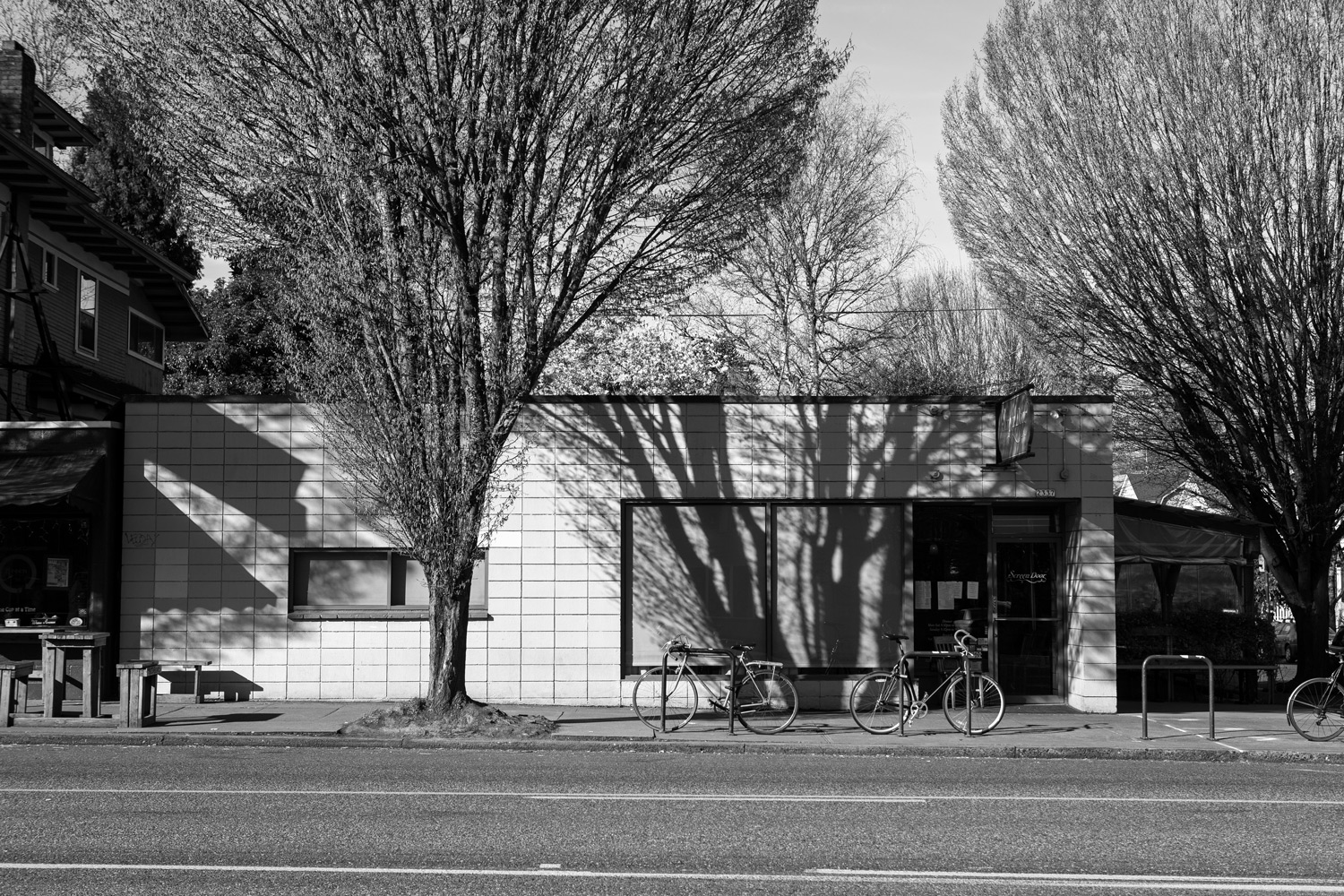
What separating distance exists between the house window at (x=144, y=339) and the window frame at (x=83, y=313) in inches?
65.4

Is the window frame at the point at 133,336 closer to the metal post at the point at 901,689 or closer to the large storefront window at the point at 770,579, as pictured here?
the large storefront window at the point at 770,579

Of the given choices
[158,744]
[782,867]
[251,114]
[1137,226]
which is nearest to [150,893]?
[782,867]

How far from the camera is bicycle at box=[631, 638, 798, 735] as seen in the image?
14406 millimetres

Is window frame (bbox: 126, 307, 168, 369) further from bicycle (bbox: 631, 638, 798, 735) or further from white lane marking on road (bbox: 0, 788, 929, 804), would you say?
white lane marking on road (bbox: 0, 788, 929, 804)

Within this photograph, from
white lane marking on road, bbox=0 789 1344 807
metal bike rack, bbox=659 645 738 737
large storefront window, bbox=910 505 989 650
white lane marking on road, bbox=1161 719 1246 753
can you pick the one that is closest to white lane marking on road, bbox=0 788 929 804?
white lane marking on road, bbox=0 789 1344 807

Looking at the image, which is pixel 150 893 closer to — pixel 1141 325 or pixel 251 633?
pixel 251 633

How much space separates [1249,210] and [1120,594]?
6596mm

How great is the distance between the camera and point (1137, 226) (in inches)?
772

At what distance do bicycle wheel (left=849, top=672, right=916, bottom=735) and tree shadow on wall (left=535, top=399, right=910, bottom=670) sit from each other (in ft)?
5.32

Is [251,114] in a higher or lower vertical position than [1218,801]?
higher

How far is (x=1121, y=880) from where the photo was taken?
6.92 metres

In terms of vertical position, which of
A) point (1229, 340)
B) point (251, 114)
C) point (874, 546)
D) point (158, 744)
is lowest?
point (158, 744)

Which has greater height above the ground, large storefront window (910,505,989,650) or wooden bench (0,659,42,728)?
large storefront window (910,505,989,650)

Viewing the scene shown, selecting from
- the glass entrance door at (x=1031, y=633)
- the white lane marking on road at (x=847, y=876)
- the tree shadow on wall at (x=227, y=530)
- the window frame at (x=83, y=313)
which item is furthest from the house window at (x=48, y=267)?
the white lane marking on road at (x=847, y=876)
